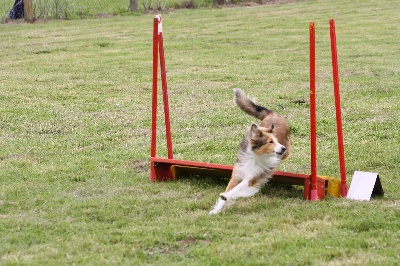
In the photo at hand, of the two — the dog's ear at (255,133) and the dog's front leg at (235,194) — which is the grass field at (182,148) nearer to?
the dog's front leg at (235,194)

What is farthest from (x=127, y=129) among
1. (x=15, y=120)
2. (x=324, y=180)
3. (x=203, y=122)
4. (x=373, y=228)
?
(x=373, y=228)

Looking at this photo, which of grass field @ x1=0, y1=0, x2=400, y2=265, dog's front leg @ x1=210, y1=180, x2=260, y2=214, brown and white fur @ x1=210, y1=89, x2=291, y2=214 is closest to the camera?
grass field @ x1=0, y1=0, x2=400, y2=265

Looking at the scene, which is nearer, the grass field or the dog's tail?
the grass field

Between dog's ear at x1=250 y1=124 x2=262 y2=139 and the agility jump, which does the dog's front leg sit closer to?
the agility jump

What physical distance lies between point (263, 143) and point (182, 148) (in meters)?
2.66

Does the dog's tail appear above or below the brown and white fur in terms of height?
above

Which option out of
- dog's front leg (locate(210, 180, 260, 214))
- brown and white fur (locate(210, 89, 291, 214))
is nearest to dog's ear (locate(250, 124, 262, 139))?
brown and white fur (locate(210, 89, 291, 214))

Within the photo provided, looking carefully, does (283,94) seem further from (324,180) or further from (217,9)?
(217,9)

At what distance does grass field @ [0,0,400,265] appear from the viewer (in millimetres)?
5461

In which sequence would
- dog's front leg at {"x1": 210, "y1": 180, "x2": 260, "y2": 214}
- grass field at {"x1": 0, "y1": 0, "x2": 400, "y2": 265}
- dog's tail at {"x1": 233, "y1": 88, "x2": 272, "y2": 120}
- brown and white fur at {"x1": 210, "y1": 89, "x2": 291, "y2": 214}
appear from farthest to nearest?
1. dog's tail at {"x1": 233, "y1": 88, "x2": 272, "y2": 120}
2. brown and white fur at {"x1": 210, "y1": 89, "x2": 291, "y2": 214}
3. dog's front leg at {"x1": 210, "y1": 180, "x2": 260, "y2": 214}
4. grass field at {"x1": 0, "y1": 0, "x2": 400, "y2": 265}

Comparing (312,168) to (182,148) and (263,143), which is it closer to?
(263,143)

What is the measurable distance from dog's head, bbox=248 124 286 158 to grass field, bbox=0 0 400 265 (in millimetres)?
487

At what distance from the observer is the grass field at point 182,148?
5461mm

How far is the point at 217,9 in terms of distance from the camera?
28797 mm
